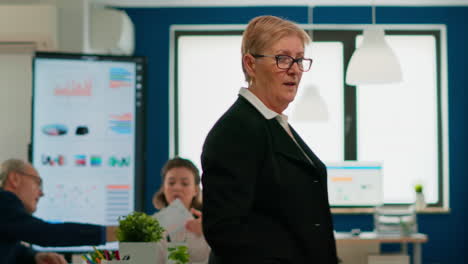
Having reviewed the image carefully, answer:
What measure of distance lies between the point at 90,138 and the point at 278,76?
3039 millimetres

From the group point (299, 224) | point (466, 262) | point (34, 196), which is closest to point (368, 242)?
point (466, 262)

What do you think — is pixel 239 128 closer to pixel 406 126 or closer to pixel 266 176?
pixel 266 176

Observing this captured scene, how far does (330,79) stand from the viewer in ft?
21.5

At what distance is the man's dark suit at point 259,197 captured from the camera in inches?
45.1

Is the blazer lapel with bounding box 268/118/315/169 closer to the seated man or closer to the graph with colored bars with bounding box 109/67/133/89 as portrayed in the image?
the seated man

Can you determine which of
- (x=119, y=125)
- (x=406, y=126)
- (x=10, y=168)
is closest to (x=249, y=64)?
(x=10, y=168)

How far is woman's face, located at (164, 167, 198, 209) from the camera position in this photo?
3398 mm

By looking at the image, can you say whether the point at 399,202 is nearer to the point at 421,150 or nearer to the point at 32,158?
the point at 421,150

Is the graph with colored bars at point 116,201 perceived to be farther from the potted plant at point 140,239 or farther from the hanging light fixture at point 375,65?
the potted plant at point 140,239

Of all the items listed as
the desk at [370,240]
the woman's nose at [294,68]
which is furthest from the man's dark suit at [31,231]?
the desk at [370,240]

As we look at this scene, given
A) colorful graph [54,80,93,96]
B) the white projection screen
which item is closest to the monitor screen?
the white projection screen

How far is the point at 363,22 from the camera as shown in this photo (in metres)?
6.47

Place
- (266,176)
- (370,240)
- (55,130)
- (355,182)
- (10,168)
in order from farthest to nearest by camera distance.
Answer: (355,182) < (370,240) < (55,130) < (10,168) < (266,176)

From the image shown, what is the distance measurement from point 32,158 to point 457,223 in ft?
14.2
